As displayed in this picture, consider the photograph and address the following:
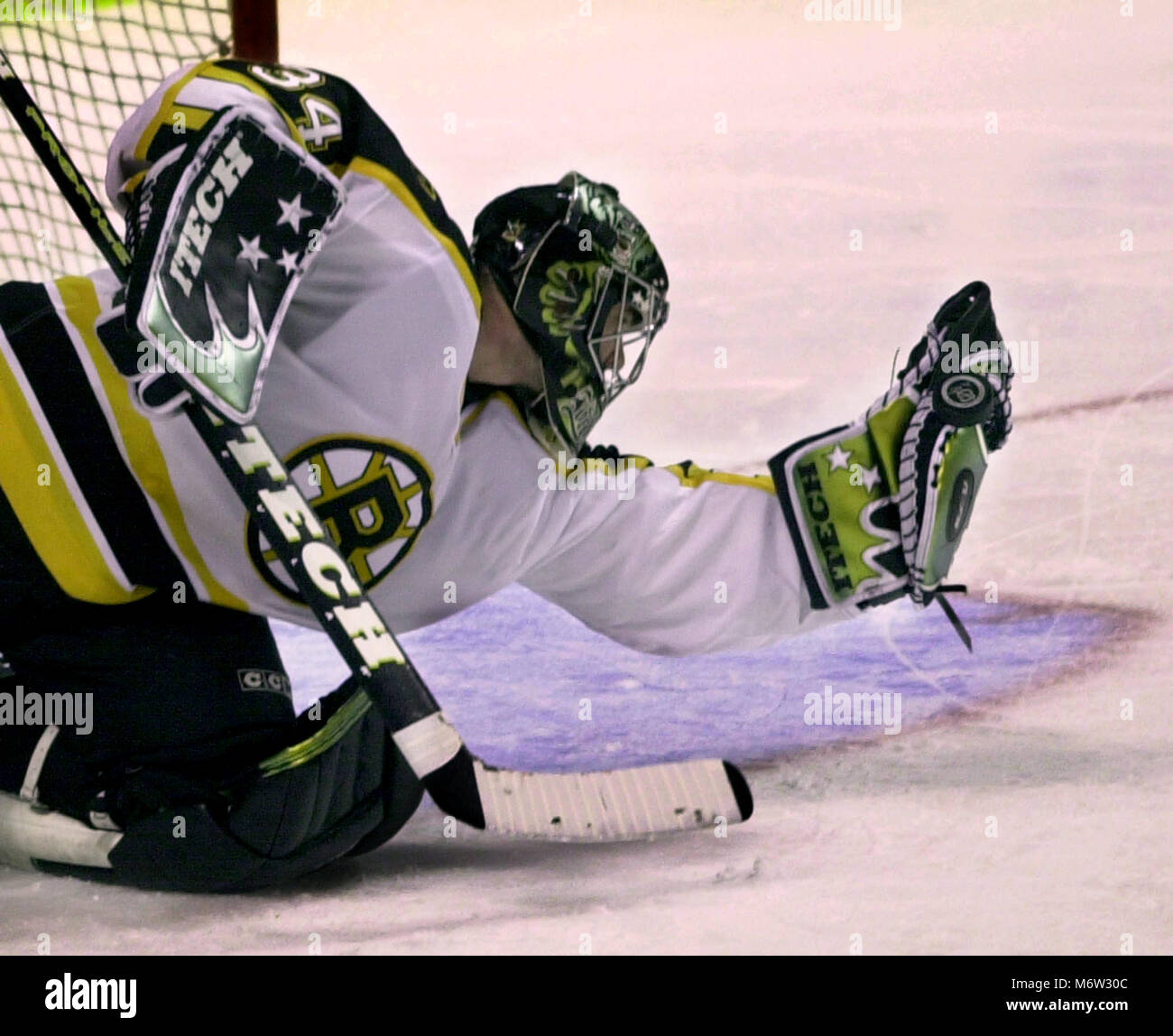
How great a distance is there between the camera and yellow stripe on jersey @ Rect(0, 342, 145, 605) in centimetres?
155

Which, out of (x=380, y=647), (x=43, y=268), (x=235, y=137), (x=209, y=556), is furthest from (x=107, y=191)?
(x=43, y=268)

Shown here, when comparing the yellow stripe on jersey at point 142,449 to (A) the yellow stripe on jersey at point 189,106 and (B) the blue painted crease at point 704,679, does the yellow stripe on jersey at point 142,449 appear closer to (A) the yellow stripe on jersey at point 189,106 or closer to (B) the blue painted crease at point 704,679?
(A) the yellow stripe on jersey at point 189,106

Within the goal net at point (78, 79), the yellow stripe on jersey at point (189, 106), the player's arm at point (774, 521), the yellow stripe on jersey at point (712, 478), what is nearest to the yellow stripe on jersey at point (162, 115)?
the yellow stripe on jersey at point (189, 106)

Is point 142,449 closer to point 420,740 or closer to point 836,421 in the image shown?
point 420,740

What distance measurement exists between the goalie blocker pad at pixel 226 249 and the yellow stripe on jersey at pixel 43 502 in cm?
27

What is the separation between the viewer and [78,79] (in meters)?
2.86

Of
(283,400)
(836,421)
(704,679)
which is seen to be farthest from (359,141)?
(836,421)

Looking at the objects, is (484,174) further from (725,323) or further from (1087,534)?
(1087,534)

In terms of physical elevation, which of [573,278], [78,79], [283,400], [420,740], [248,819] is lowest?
[248,819]

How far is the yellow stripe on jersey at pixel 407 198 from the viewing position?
5.10ft

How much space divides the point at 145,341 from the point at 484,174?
1.74 m

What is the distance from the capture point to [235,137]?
1.37m

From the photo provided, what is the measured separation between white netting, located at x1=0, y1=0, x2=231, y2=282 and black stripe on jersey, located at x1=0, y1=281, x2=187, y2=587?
1.03m

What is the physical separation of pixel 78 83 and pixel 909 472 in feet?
6.18
